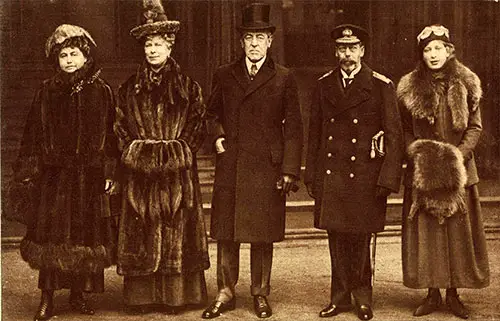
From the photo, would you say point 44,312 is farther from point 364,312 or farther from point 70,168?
point 364,312

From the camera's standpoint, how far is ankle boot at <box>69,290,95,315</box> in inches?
194

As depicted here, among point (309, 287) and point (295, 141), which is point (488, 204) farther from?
point (295, 141)

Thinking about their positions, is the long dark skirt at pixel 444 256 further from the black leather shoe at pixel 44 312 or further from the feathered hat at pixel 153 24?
the black leather shoe at pixel 44 312

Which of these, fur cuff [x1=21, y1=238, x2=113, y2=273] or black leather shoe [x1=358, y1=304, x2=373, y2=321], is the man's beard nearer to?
black leather shoe [x1=358, y1=304, x2=373, y2=321]

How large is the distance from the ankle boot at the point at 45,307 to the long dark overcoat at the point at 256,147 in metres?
1.03

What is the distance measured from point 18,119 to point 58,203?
282 centimetres

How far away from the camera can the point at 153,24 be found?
15.4 ft

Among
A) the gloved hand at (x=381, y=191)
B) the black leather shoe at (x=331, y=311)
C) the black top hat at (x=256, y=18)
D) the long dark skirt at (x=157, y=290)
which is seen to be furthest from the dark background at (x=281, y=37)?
the black leather shoe at (x=331, y=311)

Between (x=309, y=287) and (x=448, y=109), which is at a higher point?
(x=448, y=109)

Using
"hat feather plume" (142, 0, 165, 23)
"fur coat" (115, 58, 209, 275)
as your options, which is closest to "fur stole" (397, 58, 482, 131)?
"fur coat" (115, 58, 209, 275)

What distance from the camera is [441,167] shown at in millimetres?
4730

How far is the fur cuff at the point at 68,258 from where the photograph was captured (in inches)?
189

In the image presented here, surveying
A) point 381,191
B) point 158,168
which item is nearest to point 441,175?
point 381,191

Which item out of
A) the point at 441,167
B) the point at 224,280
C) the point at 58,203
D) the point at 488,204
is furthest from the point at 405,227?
the point at 488,204
